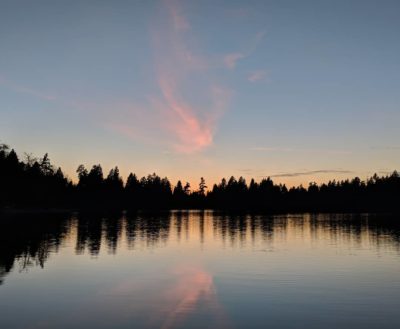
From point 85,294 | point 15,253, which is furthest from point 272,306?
point 15,253

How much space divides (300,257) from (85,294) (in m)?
27.1

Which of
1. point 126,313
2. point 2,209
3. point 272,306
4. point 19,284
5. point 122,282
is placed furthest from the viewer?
point 2,209

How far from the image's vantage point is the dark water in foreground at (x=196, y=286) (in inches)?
850

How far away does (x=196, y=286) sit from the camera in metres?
31.0

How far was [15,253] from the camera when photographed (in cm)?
4538

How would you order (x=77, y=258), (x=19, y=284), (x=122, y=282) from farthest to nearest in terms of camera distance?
(x=77, y=258), (x=122, y=282), (x=19, y=284)

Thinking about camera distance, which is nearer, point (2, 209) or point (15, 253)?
point (15, 253)

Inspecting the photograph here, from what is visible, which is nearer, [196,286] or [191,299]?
[191,299]

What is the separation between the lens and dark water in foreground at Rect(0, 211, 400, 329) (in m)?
21.6

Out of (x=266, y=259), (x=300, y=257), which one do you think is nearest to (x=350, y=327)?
(x=266, y=259)

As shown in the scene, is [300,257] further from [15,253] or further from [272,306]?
[15,253]

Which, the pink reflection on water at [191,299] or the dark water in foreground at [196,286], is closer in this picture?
the pink reflection on water at [191,299]

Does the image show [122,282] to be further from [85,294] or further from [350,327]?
[350,327]

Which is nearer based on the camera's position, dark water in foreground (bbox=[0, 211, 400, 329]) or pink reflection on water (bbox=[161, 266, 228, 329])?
Answer: pink reflection on water (bbox=[161, 266, 228, 329])
